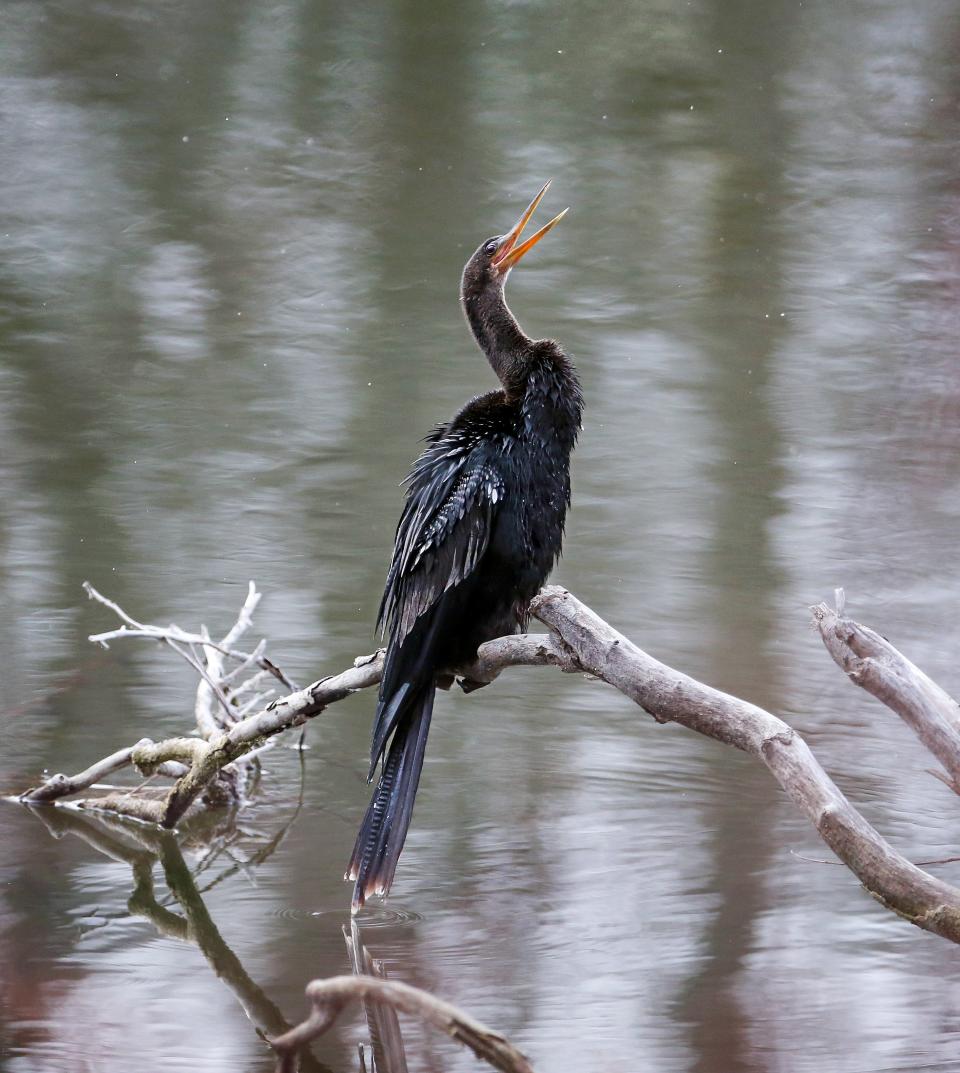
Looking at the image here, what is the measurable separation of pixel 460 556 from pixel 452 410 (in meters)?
3.44

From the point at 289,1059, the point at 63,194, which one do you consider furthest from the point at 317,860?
the point at 63,194

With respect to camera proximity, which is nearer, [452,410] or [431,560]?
[431,560]

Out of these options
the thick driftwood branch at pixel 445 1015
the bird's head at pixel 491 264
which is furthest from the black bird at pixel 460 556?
the thick driftwood branch at pixel 445 1015

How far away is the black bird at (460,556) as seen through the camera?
9.04ft

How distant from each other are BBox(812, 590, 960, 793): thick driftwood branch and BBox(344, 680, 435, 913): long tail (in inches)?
35.5

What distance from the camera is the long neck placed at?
310cm

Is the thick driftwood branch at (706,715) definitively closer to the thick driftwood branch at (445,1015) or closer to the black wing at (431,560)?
the black wing at (431,560)

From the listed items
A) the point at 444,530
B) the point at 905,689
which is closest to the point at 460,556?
the point at 444,530

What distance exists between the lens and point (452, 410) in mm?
6191

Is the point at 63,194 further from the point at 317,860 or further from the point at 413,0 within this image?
the point at 317,860

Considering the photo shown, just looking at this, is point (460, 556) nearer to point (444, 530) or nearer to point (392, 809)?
point (444, 530)

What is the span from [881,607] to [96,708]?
8.14 ft

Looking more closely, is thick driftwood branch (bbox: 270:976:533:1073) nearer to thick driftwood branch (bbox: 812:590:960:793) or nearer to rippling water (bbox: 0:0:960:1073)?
thick driftwood branch (bbox: 812:590:960:793)

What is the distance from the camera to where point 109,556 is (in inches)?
205
